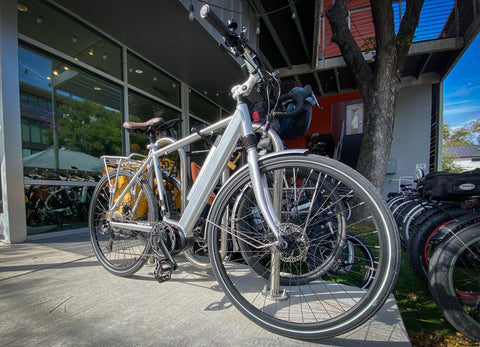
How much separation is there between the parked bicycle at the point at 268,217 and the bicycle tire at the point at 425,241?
0.34 m

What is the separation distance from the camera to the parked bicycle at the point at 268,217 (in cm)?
94

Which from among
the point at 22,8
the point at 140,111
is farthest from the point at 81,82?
the point at 140,111

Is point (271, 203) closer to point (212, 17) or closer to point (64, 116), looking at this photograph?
point (212, 17)

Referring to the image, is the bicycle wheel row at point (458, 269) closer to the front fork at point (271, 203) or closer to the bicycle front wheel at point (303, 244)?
the bicycle front wheel at point (303, 244)

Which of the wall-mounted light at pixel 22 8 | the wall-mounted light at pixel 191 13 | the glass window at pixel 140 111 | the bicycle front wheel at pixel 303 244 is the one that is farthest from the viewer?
the glass window at pixel 140 111

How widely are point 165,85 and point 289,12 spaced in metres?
3.48

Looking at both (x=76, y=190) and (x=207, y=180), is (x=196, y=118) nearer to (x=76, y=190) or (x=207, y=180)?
(x=76, y=190)

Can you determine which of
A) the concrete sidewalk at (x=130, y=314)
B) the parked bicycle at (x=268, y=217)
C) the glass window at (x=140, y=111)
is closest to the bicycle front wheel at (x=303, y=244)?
the parked bicycle at (x=268, y=217)

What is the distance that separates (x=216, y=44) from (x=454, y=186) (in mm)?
4381

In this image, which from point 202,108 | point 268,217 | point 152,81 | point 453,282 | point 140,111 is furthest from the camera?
point 202,108

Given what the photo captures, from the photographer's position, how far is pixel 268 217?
104 cm

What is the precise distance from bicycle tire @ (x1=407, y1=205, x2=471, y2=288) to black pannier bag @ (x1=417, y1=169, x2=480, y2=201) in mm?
231

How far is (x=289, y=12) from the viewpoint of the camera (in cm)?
566

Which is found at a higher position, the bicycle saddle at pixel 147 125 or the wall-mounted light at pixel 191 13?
the wall-mounted light at pixel 191 13
